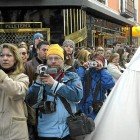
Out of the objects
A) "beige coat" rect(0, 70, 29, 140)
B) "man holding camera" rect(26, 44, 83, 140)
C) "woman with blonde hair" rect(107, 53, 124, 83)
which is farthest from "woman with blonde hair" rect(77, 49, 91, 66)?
"beige coat" rect(0, 70, 29, 140)

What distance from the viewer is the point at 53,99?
2.85m

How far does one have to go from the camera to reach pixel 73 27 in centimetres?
1195

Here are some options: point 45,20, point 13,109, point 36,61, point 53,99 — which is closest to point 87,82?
point 36,61

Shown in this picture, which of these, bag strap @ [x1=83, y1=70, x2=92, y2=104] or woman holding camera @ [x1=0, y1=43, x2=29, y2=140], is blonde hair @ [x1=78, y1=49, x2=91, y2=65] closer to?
bag strap @ [x1=83, y1=70, x2=92, y2=104]

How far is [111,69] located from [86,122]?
9.42 ft

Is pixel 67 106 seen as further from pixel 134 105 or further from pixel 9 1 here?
pixel 9 1

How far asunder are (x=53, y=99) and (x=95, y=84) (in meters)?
1.12

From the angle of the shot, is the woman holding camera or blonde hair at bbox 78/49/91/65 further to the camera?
blonde hair at bbox 78/49/91/65

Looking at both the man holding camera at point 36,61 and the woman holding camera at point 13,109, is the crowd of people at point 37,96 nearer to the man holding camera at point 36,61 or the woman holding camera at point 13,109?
the woman holding camera at point 13,109

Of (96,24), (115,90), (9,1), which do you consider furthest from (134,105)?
(96,24)

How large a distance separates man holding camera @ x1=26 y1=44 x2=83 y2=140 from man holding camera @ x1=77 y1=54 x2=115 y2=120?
864 mm

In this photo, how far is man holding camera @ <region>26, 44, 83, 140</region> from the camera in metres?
2.73

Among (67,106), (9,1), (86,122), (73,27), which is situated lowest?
(86,122)

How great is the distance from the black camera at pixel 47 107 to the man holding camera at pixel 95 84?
1075mm
